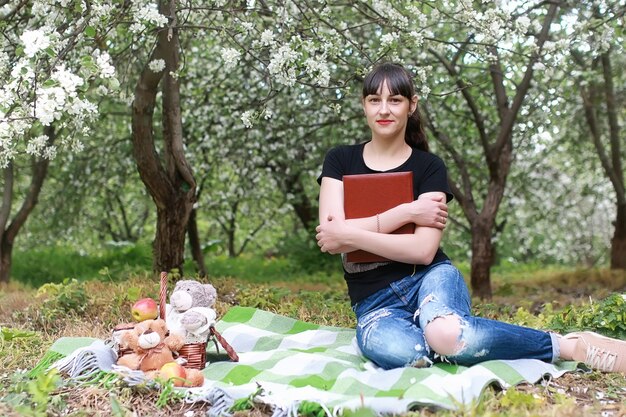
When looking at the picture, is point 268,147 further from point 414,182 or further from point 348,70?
point 414,182

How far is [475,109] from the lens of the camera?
6.38 m

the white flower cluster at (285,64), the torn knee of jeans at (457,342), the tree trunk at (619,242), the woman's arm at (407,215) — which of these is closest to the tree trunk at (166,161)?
the white flower cluster at (285,64)

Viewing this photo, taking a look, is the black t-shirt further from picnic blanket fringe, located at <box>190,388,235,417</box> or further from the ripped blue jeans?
picnic blanket fringe, located at <box>190,388,235,417</box>

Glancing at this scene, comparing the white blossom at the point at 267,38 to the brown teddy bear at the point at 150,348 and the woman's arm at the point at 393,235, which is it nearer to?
the woman's arm at the point at 393,235

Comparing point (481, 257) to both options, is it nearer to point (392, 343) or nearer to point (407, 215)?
point (407, 215)

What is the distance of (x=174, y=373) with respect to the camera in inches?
119

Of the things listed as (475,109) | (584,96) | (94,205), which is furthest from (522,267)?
(94,205)

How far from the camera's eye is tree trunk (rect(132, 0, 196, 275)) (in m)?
5.16

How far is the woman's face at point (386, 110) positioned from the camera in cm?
344

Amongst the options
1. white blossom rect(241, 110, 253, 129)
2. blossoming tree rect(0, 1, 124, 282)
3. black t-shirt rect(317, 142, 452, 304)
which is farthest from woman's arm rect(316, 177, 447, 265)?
blossoming tree rect(0, 1, 124, 282)

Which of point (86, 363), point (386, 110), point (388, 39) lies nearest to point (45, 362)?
point (86, 363)

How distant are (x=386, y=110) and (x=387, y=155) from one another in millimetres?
266

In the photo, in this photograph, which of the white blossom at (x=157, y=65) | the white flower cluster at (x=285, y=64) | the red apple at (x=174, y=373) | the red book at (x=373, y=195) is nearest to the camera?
the red apple at (x=174, y=373)

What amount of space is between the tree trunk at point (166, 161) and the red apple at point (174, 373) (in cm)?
255
